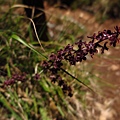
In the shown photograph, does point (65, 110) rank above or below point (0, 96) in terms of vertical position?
below

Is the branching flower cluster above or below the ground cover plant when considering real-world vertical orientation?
above

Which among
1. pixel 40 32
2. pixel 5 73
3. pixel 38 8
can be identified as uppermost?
pixel 38 8

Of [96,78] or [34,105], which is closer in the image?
[34,105]

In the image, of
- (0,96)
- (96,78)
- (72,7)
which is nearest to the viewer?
(0,96)

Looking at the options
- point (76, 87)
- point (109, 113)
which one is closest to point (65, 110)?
point (76, 87)

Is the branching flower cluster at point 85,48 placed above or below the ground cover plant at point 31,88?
above

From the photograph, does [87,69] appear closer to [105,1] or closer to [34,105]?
[34,105]

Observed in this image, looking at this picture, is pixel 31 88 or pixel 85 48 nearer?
pixel 85 48

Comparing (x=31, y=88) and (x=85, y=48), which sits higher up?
(x=85, y=48)

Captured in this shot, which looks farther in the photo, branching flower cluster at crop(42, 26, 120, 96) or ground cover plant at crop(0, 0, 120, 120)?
ground cover plant at crop(0, 0, 120, 120)

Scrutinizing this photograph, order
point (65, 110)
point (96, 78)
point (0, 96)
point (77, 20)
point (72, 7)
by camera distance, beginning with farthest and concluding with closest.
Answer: point (72, 7) < point (77, 20) < point (96, 78) < point (65, 110) < point (0, 96)

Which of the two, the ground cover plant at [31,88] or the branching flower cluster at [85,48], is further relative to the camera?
the ground cover plant at [31,88]
